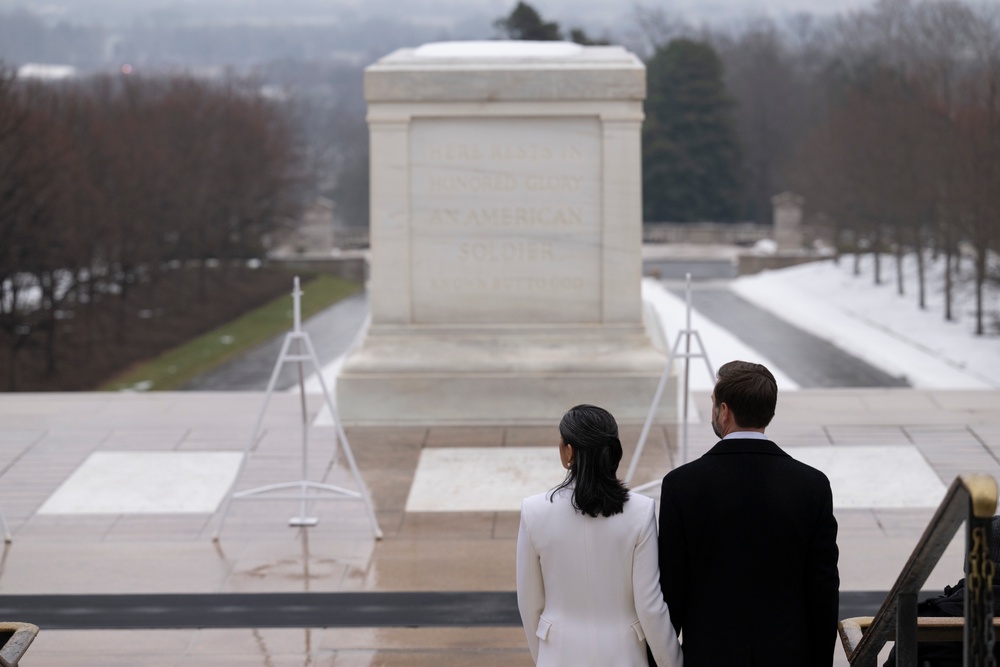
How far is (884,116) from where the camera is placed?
43.8 meters

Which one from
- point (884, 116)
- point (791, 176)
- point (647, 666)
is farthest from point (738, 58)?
point (647, 666)

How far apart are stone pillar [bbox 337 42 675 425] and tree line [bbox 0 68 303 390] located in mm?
19100

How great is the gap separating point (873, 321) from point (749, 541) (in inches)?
1203

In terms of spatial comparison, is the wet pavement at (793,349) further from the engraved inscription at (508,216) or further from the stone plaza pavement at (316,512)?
the engraved inscription at (508,216)

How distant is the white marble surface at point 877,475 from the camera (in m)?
8.00

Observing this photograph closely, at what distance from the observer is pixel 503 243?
1037 cm

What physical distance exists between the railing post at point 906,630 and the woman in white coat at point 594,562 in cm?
57


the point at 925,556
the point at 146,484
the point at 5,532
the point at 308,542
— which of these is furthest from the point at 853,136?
the point at 925,556

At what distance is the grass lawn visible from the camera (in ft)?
92.2

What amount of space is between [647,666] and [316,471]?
5.43 metres

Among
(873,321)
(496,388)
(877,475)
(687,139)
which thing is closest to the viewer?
(877,475)

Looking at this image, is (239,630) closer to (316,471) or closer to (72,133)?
(316,471)

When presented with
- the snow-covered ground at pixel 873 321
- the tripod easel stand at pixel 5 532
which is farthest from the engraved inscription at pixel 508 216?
the snow-covered ground at pixel 873 321

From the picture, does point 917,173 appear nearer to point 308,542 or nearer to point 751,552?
point 308,542
